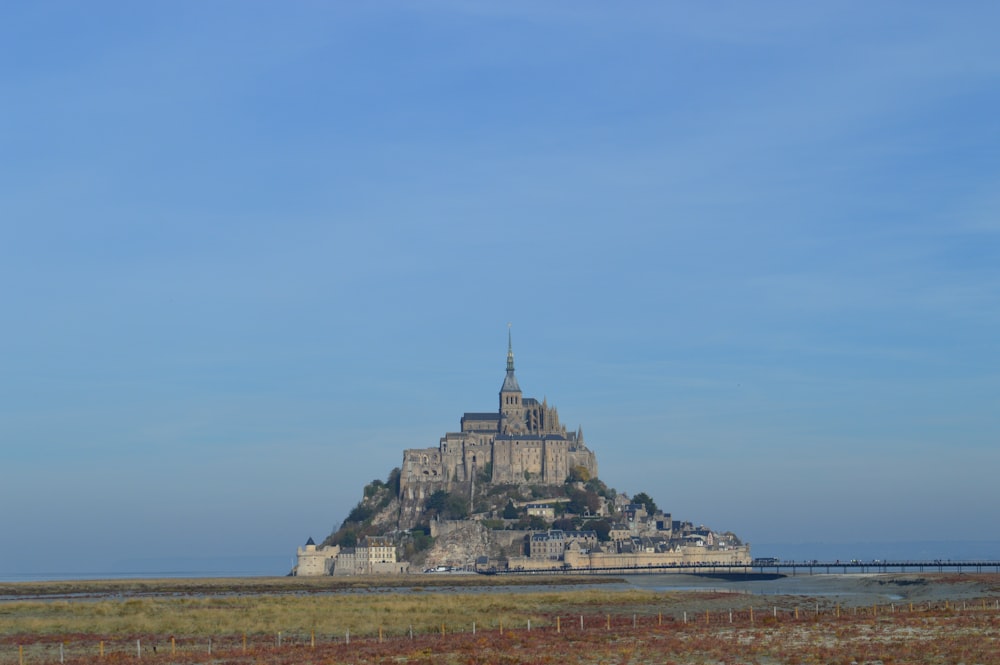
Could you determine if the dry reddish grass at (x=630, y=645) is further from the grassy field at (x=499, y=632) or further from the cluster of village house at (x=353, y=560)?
the cluster of village house at (x=353, y=560)

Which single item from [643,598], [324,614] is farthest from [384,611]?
[643,598]

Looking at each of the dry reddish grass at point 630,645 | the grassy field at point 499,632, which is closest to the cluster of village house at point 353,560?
the grassy field at point 499,632

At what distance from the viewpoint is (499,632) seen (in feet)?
171

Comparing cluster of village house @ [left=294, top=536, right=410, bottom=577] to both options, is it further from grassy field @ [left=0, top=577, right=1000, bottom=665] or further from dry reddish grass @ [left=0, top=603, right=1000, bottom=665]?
dry reddish grass @ [left=0, top=603, right=1000, bottom=665]

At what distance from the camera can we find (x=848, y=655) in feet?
127

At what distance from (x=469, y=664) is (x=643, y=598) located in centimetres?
4794

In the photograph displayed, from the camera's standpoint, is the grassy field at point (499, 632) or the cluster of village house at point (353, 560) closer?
the grassy field at point (499, 632)

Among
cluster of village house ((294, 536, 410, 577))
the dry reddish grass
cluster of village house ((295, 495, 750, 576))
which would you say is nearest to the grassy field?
the dry reddish grass

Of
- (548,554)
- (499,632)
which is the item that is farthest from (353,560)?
(499,632)

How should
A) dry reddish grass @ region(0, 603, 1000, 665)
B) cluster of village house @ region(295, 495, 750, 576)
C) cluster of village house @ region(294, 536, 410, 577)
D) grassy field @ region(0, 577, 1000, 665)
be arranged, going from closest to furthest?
dry reddish grass @ region(0, 603, 1000, 665)
grassy field @ region(0, 577, 1000, 665)
cluster of village house @ region(295, 495, 750, 576)
cluster of village house @ region(294, 536, 410, 577)

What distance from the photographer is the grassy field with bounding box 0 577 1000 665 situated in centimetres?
4100

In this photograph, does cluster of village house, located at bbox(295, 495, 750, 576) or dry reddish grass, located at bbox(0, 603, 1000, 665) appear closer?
dry reddish grass, located at bbox(0, 603, 1000, 665)

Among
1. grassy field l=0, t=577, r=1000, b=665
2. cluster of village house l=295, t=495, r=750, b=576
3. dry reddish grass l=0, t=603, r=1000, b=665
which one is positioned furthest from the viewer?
cluster of village house l=295, t=495, r=750, b=576

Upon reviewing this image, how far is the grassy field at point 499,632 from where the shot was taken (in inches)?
1614
